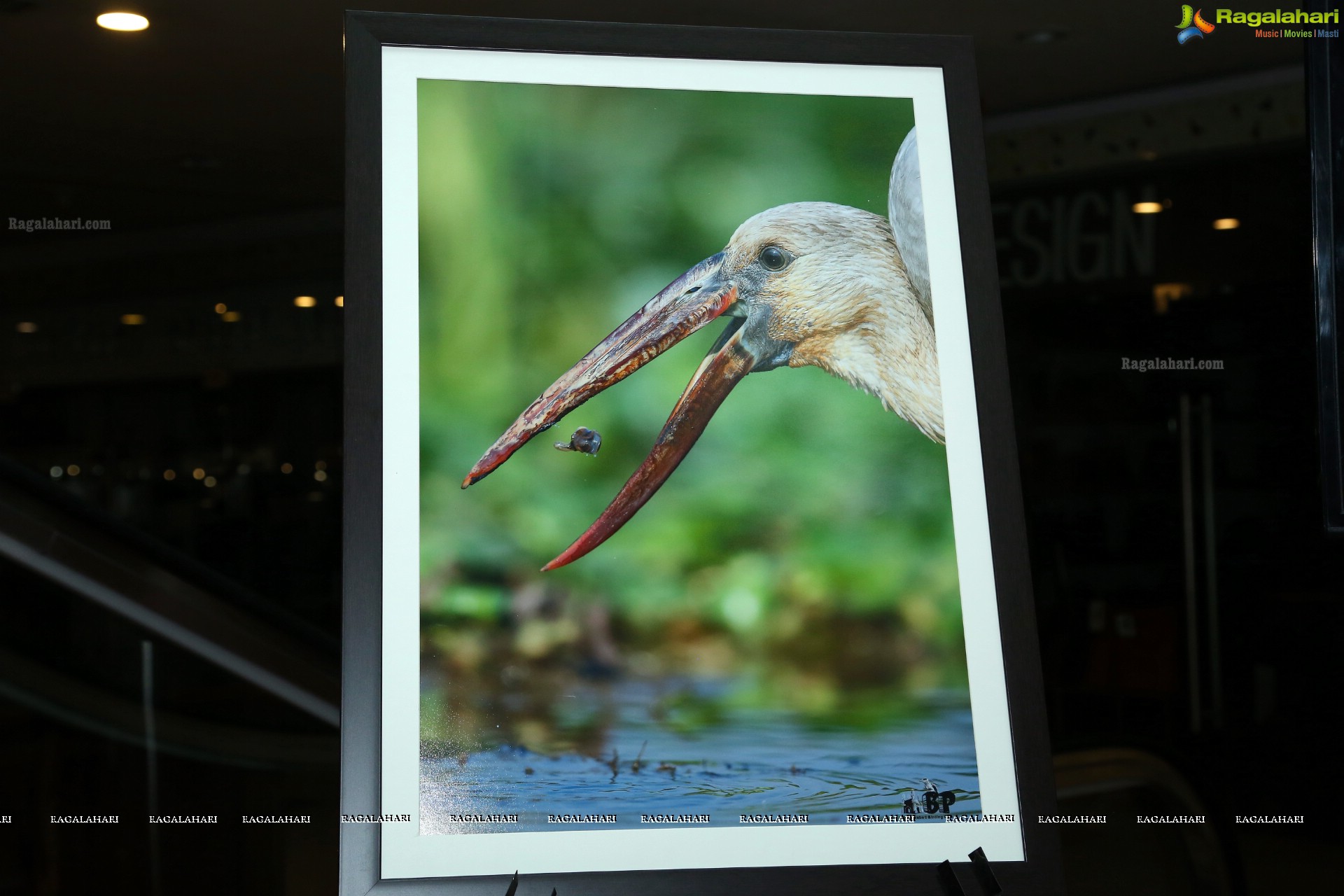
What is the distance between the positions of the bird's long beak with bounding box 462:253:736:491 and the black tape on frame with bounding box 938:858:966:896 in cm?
44

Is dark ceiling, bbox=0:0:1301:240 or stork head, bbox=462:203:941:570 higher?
dark ceiling, bbox=0:0:1301:240

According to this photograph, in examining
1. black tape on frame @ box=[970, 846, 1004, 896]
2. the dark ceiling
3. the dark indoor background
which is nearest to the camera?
black tape on frame @ box=[970, 846, 1004, 896]

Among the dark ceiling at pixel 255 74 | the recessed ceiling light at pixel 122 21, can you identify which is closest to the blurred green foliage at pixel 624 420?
the dark ceiling at pixel 255 74

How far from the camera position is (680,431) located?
971 millimetres

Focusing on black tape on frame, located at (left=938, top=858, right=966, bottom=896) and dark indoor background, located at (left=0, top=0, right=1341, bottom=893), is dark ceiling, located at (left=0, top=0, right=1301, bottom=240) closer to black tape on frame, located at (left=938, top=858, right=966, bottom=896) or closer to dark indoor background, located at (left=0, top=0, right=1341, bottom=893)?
dark indoor background, located at (left=0, top=0, right=1341, bottom=893)

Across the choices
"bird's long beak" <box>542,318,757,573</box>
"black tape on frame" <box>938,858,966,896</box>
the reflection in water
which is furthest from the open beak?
"black tape on frame" <box>938,858,966,896</box>

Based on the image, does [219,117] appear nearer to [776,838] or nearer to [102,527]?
[102,527]

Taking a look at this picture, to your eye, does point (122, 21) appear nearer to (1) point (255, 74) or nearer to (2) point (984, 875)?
(1) point (255, 74)

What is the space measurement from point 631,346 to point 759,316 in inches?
5.0

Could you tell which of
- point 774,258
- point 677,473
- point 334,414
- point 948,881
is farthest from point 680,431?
point 334,414

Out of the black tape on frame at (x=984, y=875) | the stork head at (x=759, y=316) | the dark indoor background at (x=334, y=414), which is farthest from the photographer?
the dark indoor background at (x=334, y=414)

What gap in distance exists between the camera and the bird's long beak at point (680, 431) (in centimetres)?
94

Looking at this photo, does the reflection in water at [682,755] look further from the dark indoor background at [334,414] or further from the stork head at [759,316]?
the dark indoor background at [334,414]

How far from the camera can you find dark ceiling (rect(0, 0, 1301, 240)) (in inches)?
118
